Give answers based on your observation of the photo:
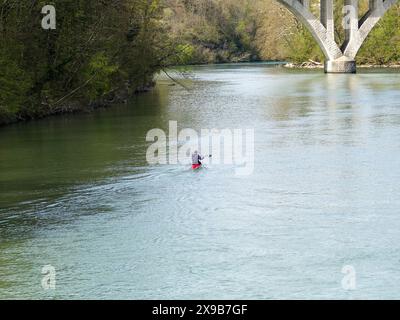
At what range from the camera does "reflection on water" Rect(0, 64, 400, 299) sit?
1017 centimetres

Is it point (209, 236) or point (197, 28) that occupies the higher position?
point (197, 28)

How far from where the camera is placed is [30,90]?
25781 millimetres

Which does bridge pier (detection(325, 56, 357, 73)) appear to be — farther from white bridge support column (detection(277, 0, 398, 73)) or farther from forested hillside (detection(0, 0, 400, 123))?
forested hillside (detection(0, 0, 400, 123))

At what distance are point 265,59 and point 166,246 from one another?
8358 cm

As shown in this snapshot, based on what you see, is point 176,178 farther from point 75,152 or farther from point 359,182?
point 75,152

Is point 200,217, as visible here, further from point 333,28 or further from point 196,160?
point 333,28

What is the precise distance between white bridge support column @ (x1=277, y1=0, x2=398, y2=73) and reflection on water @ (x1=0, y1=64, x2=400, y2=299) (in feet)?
116

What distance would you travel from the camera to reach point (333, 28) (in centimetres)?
5950

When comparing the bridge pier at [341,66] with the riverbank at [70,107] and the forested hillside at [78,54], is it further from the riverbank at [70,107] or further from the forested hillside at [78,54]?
the riverbank at [70,107]

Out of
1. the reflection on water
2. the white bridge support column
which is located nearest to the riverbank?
the reflection on water

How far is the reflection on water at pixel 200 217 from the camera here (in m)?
10.2

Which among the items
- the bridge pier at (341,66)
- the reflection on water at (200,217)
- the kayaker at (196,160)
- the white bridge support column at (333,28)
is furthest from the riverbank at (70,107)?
the white bridge support column at (333,28)

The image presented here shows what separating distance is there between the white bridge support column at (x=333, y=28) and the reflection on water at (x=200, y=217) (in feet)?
116
